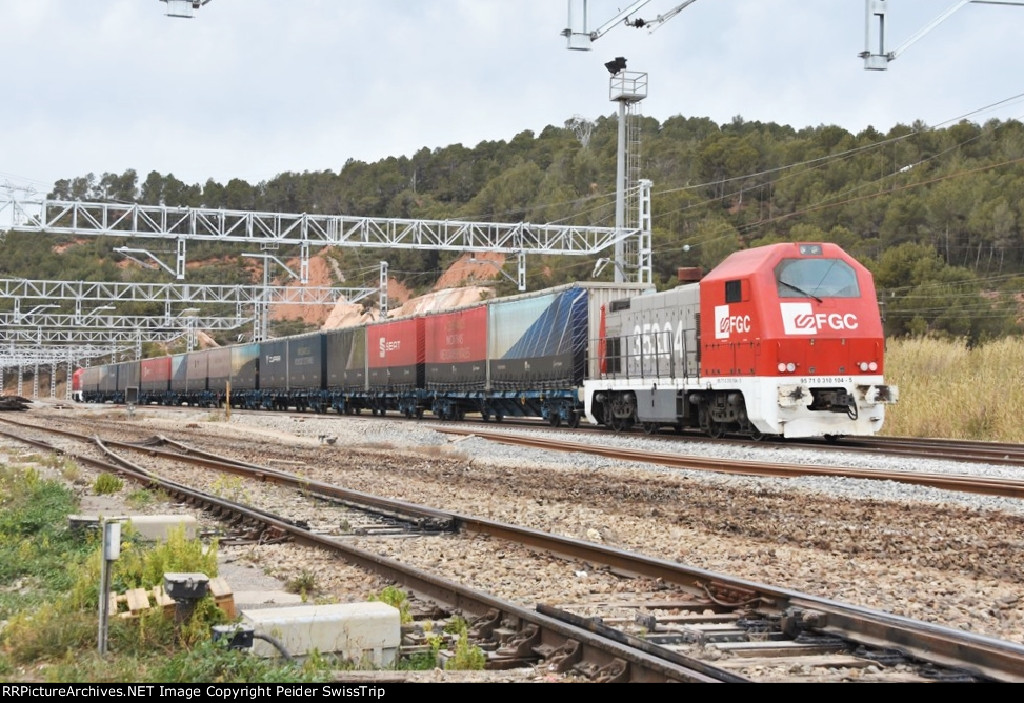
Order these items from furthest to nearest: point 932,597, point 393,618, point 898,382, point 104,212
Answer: point 104,212 → point 898,382 → point 932,597 → point 393,618

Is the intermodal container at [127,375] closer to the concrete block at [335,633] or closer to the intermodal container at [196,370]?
the intermodal container at [196,370]

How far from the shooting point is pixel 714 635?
5.33m

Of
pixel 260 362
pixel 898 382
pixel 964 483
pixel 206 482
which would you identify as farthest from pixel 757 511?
pixel 260 362

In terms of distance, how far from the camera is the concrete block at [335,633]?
507 cm

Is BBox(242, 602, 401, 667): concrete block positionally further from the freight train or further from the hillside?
the hillside

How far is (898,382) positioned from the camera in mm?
24344

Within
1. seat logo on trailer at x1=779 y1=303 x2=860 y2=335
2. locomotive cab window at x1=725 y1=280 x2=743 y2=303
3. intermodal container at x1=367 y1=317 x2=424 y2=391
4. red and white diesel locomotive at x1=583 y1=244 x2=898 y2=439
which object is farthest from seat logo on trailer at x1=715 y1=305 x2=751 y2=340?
intermodal container at x1=367 y1=317 x2=424 y2=391

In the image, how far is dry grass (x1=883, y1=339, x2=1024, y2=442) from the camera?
20.6m

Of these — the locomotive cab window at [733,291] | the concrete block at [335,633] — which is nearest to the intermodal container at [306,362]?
the locomotive cab window at [733,291]

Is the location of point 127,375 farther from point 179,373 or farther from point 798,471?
point 798,471

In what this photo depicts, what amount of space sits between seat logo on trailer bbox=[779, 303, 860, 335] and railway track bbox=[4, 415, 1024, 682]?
11.1 m

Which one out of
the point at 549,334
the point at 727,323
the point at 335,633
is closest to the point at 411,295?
the point at 549,334

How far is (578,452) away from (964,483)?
7.38 metres
